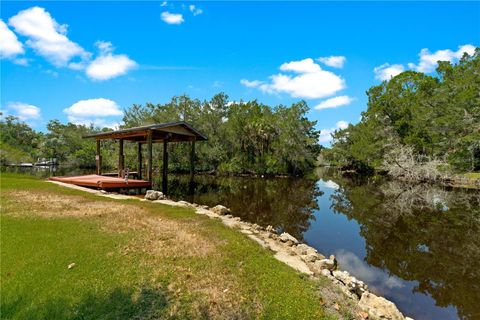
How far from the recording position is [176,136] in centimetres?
2294

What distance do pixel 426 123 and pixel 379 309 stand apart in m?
36.4

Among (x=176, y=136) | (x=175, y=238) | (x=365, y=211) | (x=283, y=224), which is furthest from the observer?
(x=176, y=136)

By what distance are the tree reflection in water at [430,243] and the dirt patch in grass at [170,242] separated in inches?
206

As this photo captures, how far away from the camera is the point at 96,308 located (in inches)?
158

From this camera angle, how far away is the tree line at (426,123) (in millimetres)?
28984

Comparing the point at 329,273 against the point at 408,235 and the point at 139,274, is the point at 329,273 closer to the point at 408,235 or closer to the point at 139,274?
the point at 139,274

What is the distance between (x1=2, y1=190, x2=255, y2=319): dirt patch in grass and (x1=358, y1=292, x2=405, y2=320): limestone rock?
7.18 ft

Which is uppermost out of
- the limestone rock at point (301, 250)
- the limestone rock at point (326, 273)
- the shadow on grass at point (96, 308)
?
the shadow on grass at point (96, 308)

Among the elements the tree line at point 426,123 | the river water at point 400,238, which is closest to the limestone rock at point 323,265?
the river water at point 400,238

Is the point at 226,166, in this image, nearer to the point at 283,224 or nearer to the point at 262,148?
the point at 262,148

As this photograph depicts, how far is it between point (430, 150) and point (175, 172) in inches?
1359

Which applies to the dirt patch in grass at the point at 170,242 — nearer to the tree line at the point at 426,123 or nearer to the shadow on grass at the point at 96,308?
the shadow on grass at the point at 96,308

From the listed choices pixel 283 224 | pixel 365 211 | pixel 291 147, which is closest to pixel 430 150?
pixel 291 147

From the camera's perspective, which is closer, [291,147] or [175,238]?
[175,238]
